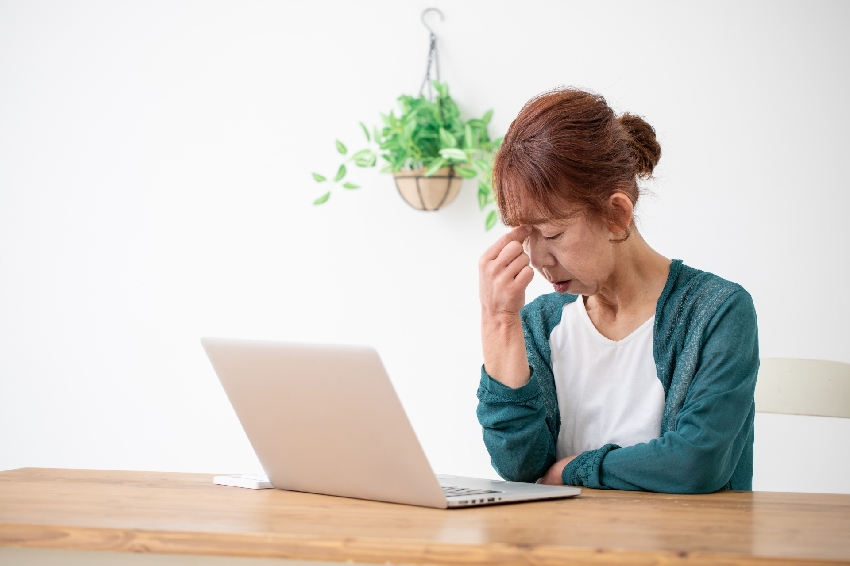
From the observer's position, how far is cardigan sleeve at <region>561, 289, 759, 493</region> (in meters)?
1.20

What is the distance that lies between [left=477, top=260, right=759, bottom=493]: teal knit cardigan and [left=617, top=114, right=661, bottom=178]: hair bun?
0.16 metres

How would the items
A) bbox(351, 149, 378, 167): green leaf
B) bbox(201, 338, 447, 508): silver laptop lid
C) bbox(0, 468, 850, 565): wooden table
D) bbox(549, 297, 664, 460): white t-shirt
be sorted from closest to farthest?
bbox(0, 468, 850, 565): wooden table, bbox(201, 338, 447, 508): silver laptop lid, bbox(549, 297, 664, 460): white t-shirt, bbox(351, 149, 378, 167): green leaf

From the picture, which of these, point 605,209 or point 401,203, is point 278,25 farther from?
point 605,209

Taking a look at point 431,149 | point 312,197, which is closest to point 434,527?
point 431,149

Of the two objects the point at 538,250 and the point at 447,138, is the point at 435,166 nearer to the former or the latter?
the point at 447,138

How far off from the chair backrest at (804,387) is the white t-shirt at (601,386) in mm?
343

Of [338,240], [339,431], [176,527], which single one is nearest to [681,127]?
[338,240]

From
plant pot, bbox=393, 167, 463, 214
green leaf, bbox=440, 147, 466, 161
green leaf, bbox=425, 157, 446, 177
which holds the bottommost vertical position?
plant pot, bbox=393, 167, 463, 214

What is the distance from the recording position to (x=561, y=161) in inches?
50.6

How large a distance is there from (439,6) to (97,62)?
1.08 meters

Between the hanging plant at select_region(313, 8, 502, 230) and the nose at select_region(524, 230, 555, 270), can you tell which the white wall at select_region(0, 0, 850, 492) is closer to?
the hanging plant at select_region(313, 8, 502, 230)

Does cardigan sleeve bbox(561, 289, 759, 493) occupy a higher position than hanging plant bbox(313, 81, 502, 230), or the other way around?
hanging plant bbox(313, 81, 502, 230)

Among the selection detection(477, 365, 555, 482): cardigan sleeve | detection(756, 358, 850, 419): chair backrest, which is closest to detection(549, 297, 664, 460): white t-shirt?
detection(477, 365, 555, 482): cardigan sleeve

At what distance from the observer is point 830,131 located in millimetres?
2418
